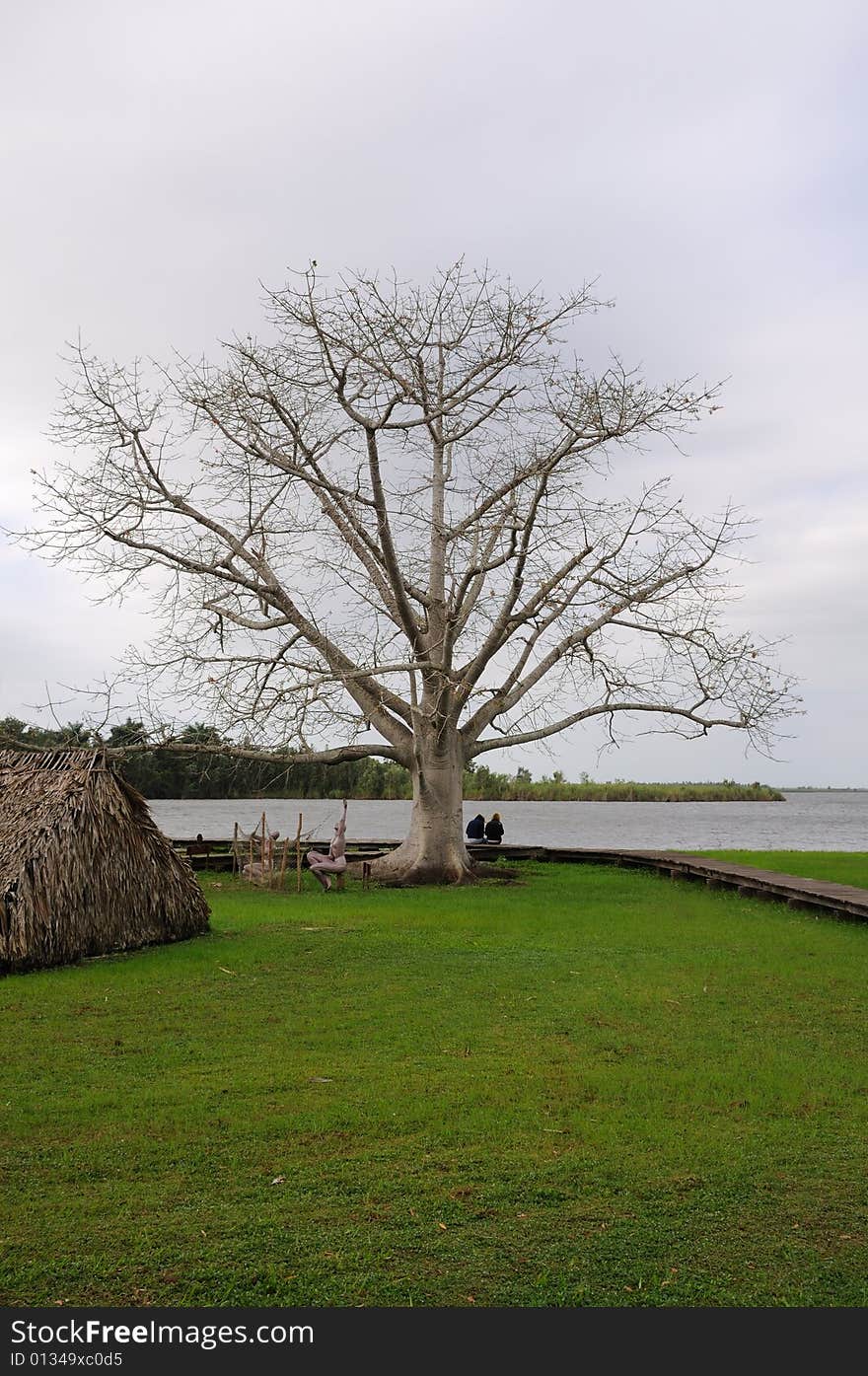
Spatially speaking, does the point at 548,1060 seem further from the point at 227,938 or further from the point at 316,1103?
the point at 227,938

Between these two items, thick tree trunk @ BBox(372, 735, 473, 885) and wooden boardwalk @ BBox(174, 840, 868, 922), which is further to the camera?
thick tree trunk @ BBox(372, 735, 473, 885)

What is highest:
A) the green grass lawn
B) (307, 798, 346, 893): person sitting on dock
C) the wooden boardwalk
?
(307, 798, 346, 893): person sitting on dock

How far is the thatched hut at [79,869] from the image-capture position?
36.7 ft

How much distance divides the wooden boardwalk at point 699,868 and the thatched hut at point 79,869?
8933 millimetres

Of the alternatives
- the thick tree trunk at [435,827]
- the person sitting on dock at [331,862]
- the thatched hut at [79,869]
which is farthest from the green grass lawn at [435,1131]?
the thick tree trunk at [435,827]

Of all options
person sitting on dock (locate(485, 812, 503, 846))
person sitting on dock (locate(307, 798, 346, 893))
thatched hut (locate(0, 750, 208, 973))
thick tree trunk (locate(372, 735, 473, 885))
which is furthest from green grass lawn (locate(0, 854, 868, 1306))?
person sitting on dock (locate(485, 812, 503, 846))

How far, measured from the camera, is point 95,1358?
373 cm

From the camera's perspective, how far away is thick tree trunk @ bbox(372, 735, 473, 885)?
21141mm

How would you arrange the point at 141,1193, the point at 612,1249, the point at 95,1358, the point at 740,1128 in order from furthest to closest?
the point at 740,1128 → the point at 141,1193 → the point at 612,1249 → the point at 95,1358

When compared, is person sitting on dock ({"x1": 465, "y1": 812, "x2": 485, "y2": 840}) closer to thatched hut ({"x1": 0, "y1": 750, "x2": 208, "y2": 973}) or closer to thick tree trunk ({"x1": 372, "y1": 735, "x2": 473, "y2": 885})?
thick tree trunk ({"x1": 372, "y1": 735, "x2": 473, "y2": 885})

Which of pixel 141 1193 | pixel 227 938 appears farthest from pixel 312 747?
pixel 141 1193

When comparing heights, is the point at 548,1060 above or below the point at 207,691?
below

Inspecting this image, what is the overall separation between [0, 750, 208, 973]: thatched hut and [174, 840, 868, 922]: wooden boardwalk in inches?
352

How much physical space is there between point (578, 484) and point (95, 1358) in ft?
61.2
